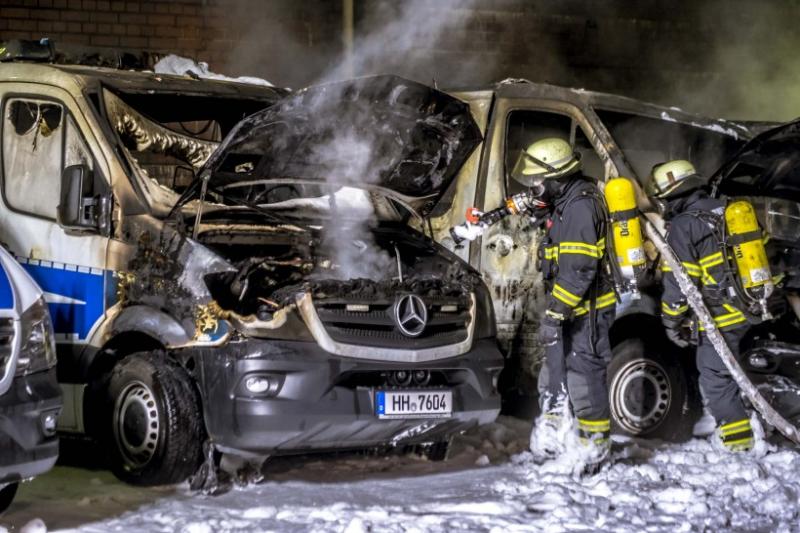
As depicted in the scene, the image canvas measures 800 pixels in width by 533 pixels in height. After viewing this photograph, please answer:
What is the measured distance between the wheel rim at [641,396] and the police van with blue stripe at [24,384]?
156 inches

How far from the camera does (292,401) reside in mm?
6355


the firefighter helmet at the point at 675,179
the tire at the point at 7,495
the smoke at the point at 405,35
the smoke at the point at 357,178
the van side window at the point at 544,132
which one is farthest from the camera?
the smoke at the point at 405,35

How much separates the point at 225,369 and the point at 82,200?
4.41 feet

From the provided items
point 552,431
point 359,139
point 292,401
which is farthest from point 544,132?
point 292,401

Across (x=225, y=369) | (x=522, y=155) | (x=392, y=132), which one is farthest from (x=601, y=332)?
(x=225, y=369)

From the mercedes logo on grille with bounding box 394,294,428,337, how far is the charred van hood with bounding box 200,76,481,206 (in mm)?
1049

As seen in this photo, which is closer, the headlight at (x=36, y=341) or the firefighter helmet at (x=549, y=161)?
the headlight at (x=36, y=341)

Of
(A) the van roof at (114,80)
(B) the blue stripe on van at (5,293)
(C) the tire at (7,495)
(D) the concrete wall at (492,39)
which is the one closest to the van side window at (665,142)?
(A) the van roof at (114,80)

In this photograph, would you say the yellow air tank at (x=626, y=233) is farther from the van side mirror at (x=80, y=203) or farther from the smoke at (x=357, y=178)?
the van side mirror at (x=80, y=203)

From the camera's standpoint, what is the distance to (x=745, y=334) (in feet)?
26.9

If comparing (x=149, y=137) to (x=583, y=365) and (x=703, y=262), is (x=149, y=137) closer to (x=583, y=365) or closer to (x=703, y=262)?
(x=583, y=365)

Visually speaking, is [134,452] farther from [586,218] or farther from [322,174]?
[586,218]

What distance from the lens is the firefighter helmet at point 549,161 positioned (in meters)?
7.52

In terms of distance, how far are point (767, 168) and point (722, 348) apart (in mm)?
1575
